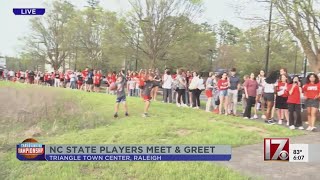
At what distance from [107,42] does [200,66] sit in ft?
33.6

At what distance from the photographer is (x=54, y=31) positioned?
1195 centimetres

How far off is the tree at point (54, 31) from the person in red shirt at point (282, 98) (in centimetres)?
508

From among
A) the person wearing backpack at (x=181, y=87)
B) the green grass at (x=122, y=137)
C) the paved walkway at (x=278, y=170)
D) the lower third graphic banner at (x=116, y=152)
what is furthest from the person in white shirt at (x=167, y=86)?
the lower third graphic banner at (x=116, y=152)

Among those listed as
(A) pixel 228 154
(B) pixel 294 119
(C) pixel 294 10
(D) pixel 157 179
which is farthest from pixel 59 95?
(C) pixel 294 10

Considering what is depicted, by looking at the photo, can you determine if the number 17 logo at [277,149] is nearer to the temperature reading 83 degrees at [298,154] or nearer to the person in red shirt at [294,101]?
the temperature reading 83 degrees at [298,154]

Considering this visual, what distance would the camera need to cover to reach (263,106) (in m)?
10.8

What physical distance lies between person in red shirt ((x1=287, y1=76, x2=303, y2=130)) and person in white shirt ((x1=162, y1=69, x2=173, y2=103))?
539 cm

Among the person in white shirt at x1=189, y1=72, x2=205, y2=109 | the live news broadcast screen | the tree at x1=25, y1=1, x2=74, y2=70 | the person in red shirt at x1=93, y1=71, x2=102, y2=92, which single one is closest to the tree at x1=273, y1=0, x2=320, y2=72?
the live news broadcast screen

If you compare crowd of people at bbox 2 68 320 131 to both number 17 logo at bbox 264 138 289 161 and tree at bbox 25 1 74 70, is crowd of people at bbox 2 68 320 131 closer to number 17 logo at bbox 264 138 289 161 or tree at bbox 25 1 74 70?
tree at bbox 25 1 74 70

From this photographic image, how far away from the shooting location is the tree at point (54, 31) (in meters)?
5.61

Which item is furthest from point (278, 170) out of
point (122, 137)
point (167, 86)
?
point (167, 86)

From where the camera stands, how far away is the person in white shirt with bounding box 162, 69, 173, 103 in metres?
13.3

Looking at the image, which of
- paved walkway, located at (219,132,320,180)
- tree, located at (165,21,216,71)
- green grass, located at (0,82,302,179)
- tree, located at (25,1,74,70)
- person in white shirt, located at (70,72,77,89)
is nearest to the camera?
paved walkway, located at (219,132,320,180)

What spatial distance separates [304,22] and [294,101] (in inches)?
106
